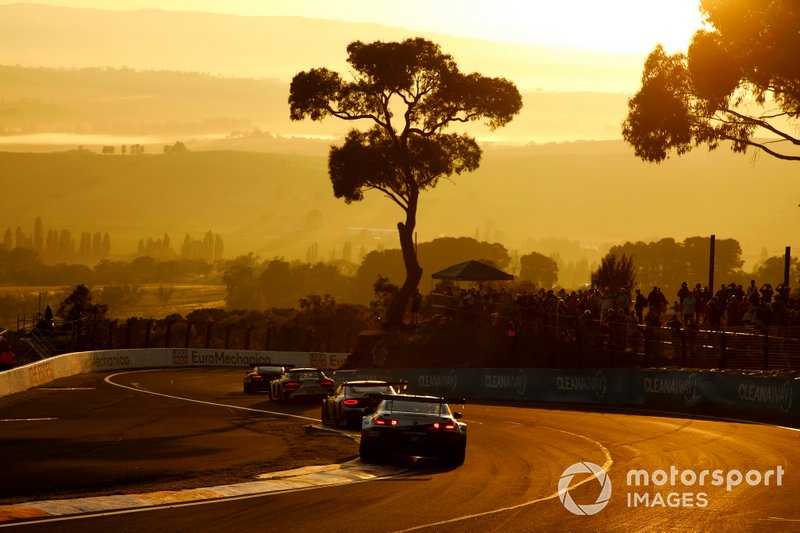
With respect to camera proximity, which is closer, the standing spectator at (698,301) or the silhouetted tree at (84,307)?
the standing spectator at (698,301)

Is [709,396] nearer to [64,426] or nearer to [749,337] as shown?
[749,337]

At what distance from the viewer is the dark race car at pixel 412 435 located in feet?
76.5

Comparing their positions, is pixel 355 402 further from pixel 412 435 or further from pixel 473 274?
pixel 473 274

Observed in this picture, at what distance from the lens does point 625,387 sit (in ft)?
140

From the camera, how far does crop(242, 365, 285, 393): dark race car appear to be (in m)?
52.3

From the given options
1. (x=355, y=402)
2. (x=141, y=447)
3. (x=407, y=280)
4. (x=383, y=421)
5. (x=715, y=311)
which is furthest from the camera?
(x=407, y=280)

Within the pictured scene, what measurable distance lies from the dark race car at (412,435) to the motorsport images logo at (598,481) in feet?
7.30

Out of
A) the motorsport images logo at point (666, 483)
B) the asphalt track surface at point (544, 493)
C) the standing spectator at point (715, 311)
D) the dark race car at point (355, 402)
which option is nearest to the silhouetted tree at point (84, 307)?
the standing spectator at point (715, 311)

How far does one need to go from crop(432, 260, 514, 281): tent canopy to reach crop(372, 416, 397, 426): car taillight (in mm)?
34941

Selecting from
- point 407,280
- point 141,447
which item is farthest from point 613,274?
point 141,447

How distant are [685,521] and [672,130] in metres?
35.5

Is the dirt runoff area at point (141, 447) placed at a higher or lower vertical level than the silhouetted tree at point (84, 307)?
lower

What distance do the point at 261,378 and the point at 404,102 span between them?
73.9 feet

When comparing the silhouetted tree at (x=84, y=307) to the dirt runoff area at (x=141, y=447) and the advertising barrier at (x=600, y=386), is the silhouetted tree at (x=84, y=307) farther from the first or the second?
the dirt runoff area at (x=141, y=447)
